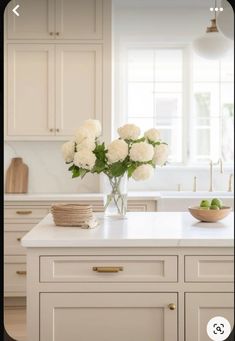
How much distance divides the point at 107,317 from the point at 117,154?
765 millimetres

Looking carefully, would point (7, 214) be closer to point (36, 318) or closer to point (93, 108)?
point (93, 108)

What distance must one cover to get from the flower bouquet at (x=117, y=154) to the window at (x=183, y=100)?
8.34 ft

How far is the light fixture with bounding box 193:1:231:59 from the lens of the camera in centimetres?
376

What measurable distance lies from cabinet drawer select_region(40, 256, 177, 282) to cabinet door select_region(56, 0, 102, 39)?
2.80m

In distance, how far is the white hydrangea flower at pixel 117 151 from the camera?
2549mm

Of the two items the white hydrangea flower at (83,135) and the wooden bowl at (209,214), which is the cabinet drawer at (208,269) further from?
the white hydrangea flower at (83,135)

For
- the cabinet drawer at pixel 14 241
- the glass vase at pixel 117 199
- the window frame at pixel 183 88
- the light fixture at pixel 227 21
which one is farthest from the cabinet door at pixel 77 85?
the light fixture at pixel 227 21

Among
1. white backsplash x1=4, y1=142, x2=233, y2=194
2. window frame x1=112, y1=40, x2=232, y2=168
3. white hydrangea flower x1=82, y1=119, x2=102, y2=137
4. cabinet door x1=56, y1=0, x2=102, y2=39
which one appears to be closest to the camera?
white hydrangea flower x1=82, y1=119, x2=102, y2=137

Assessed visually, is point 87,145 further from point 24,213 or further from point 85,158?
point 24,213

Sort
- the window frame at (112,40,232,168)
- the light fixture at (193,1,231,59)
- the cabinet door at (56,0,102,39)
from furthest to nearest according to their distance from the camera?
the window frame at (112,40,232,168), the cabinet door at (56,0,102,39), the light fixture at (193,1,231,59)

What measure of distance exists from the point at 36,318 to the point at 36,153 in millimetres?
2867

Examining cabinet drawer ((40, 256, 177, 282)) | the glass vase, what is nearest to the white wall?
the glass vase

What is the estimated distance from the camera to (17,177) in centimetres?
486

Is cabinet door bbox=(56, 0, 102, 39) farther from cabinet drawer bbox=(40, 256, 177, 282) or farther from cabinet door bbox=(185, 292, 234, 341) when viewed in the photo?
cabinet door bbox=(185, 292, 234, 341)
